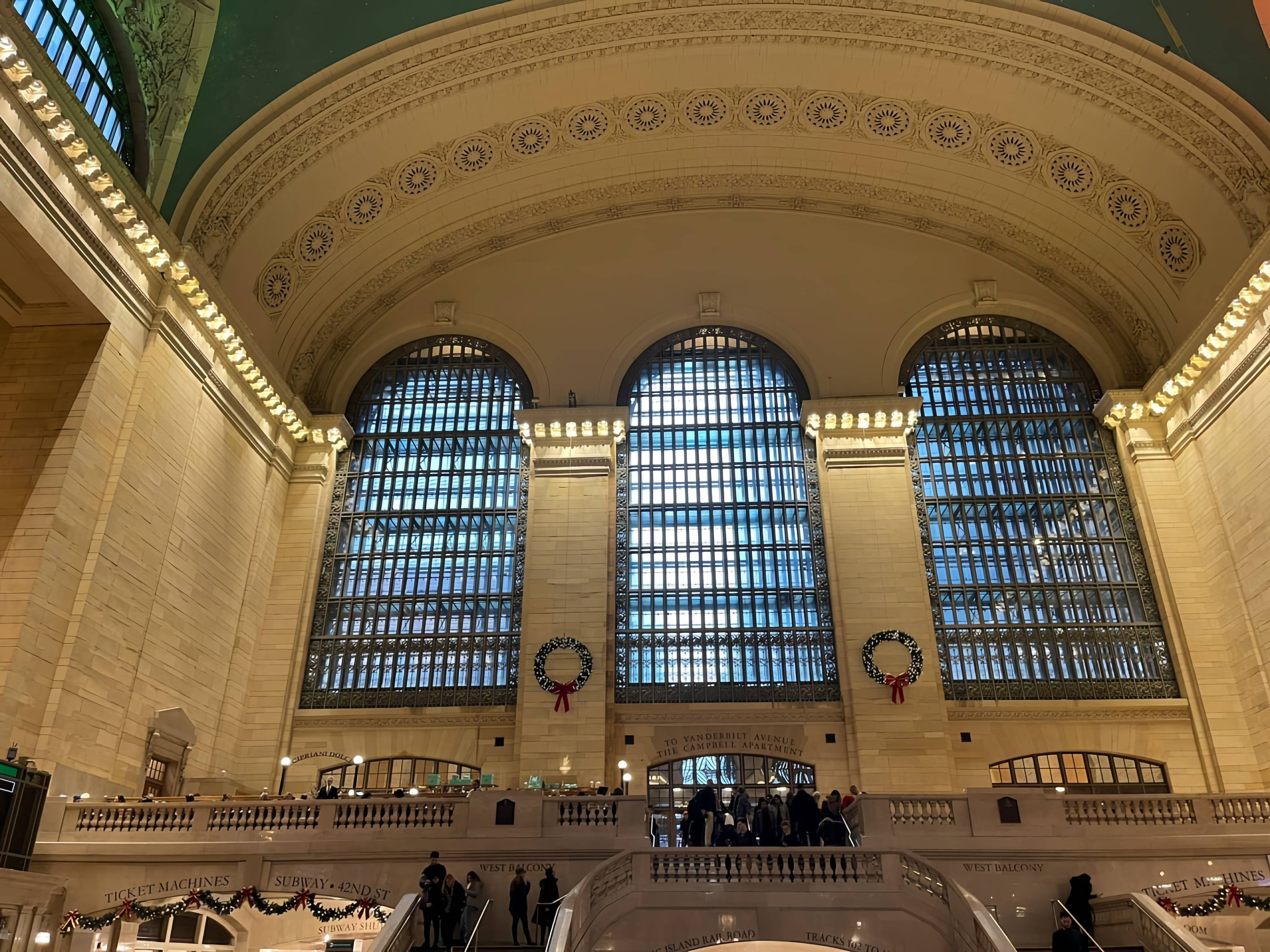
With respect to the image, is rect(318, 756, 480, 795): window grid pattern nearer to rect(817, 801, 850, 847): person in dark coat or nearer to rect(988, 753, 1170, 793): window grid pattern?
rect(817, 801, 850, 847): person in dark coat

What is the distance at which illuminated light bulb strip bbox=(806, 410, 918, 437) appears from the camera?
24.6m

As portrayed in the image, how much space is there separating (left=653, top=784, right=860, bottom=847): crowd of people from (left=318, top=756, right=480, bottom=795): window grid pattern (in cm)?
640

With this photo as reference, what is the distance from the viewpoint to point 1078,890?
12.8 meters

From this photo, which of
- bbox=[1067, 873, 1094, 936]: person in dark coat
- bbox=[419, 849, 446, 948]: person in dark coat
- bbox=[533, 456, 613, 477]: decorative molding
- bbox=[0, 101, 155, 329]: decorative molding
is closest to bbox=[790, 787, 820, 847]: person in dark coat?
bbox=[1067, 873, 1094, 936]: person in dark coat

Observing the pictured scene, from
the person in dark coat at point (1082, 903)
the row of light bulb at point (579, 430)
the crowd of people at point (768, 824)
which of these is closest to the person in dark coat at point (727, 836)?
the crowd of people at point (768, 824)

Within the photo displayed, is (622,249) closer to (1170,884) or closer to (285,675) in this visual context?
(285,675)

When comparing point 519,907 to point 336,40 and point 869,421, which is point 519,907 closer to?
point 869,421

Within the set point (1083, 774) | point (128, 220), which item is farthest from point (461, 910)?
point (1083, 774)

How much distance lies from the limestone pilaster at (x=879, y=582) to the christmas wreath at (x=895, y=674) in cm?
10

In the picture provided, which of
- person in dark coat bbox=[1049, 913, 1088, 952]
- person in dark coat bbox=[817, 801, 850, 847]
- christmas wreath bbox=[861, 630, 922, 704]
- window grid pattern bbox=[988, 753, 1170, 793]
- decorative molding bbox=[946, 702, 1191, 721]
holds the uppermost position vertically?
christmas wreath bbox=[861, 630, 922, 704]

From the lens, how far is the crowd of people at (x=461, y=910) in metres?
12.3

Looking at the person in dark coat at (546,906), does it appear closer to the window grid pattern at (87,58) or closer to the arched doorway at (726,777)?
the arched doorway at (726,777)

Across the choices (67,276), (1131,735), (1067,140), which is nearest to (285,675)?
(67,276)

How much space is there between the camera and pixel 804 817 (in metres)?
15.6
